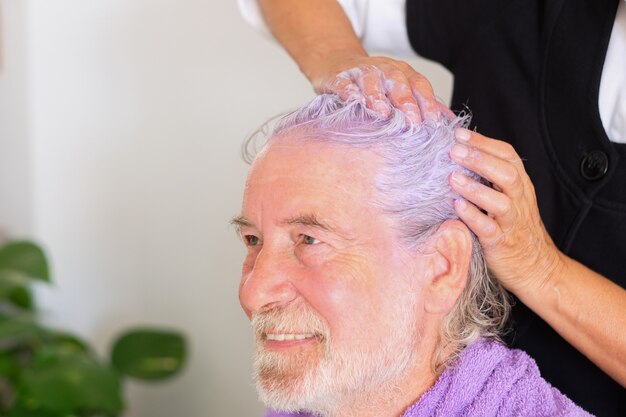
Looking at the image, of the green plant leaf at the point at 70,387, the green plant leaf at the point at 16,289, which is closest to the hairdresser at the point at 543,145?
the green plant leaf at the point at 70,387

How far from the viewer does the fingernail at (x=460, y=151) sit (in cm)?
107

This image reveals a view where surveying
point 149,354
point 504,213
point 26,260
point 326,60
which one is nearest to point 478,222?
point 504,213

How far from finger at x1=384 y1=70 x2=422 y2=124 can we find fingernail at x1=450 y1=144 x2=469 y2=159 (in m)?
0.07

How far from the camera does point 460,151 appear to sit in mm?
1077

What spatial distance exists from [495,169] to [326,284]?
258mm

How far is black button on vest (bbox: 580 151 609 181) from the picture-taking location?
115cm

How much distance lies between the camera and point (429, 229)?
1136 mm

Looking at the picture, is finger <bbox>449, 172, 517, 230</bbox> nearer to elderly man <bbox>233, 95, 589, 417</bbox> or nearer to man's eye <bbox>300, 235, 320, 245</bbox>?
elderly man <bbox>233, 95, 589, 417</bbox>

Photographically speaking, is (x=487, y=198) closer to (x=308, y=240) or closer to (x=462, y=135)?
(x=462, y=135)

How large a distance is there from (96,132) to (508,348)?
1658 mm

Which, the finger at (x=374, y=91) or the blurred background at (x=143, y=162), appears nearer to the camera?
the finger at (x=374, y=91)

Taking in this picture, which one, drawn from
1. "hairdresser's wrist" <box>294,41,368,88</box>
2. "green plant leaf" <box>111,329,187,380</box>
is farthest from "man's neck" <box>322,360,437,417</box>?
"green plant leaf" <box>111,329,187,380</box>

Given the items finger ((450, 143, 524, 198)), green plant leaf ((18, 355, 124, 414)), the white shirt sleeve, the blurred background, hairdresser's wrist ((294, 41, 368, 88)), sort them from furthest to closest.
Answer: the blurred background → green plant leaf ((18, 355, 124, 414)) → the white shirt sleeve → hairdresser's wrist ((294, 41, 368, 88)) → finger ((450, 143, 524, 198))

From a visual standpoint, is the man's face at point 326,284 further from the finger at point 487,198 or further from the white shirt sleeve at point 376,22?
the white shirt sleeve at point 376,22
